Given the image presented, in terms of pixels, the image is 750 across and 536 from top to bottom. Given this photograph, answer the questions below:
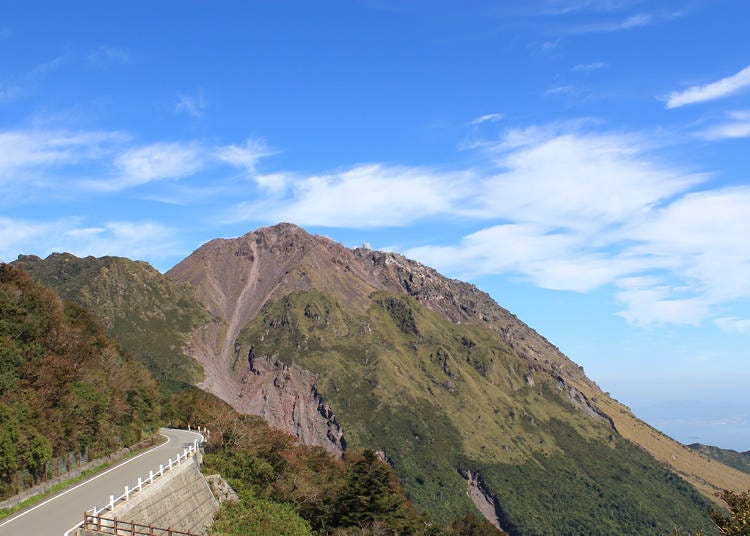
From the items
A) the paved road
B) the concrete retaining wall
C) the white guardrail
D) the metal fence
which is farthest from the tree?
the paved road

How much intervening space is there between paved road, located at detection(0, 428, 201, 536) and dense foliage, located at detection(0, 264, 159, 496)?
3.22 meters

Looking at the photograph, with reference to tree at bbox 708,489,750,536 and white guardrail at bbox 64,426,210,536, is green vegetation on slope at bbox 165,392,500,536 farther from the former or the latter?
tree at bbox 708,489,750,536

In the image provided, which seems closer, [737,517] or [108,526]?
[108,526]

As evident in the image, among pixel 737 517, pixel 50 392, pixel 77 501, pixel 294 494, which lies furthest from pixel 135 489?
pixel 737 517

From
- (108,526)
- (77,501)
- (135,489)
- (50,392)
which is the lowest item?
(77,501)

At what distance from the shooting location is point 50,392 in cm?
4681

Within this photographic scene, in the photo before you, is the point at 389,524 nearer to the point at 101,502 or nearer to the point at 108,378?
the point at 101,502

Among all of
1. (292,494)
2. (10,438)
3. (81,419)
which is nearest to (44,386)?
(81,419)

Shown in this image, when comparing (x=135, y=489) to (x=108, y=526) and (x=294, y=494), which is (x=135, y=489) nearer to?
(x=108, y=526)

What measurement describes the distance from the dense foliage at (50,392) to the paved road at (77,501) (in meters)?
3.22

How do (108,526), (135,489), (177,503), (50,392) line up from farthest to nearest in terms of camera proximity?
(50,392), (177,503), (135,489), (108,526)

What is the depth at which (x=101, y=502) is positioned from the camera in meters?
34.0

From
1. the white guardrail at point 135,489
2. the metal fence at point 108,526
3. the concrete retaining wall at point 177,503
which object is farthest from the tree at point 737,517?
the white guardrail at point 135,489

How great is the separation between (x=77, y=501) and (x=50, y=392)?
15.3 meters
